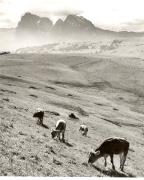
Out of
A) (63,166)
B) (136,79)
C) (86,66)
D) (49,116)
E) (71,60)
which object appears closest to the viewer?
(63,166)

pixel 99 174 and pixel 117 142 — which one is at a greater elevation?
pixel 117 142

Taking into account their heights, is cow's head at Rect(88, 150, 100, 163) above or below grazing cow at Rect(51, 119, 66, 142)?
above

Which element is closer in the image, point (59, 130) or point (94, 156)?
point (94, 156)

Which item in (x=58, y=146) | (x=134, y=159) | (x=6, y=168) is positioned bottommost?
(x=134, y=159)

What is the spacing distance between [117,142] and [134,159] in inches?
330

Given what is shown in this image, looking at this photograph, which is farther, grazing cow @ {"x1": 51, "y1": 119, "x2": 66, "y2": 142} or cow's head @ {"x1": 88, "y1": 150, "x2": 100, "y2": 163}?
grazing cow @ {"x1": 51, "y1": 119, "x2": 66, "y2": 142}

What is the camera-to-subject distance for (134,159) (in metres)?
27.8

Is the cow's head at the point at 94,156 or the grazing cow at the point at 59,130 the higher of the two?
the cow's head at the point at 94,156

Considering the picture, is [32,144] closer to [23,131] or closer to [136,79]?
[23,131]

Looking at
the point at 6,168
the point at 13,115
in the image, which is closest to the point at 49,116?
the point at 13,115

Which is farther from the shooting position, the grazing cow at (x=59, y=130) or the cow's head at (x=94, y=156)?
the grazing cow at (x=59, y=130)

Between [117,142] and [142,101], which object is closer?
[117,142]

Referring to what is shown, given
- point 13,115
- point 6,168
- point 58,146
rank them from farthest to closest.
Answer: point 13,115 < point 58,146 < point 6,168

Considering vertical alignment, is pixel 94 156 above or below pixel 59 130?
above
